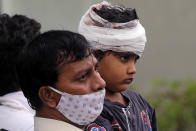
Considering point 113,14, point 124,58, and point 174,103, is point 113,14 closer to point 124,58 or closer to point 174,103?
point 124,58

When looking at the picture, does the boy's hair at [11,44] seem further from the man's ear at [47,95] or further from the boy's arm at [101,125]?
the man's ear at [47,95]

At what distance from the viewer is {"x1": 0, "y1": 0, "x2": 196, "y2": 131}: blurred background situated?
25.1 feet

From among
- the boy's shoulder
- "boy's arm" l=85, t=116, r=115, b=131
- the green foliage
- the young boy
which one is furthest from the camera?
the green foliage

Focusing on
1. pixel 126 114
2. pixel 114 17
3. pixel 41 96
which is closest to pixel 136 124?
pixel 126 114

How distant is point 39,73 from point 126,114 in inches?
32.3

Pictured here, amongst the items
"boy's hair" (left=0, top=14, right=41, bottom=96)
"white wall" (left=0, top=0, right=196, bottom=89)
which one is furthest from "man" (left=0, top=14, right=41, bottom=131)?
"white wall" (left=0, top=0, right=196, bottom=89)

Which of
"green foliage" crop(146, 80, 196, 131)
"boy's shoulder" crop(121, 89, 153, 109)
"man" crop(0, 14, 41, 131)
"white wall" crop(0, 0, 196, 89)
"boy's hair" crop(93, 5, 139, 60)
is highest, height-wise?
"boy's hair" crop(93, 5, 139, 60)

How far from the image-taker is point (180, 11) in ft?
25.8

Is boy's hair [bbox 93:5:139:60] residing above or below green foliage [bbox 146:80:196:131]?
above

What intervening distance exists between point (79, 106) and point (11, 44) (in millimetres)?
755

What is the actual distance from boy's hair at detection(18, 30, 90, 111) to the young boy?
21.0 inches

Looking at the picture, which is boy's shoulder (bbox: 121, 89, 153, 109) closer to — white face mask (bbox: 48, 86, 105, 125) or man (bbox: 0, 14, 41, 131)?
man (bbox: 0, 14, 41, 131)

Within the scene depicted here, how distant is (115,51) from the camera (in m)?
3.11

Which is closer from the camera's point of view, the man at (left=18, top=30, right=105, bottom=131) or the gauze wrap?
the man at (left=18, top=30, right=105, bottom=131)
